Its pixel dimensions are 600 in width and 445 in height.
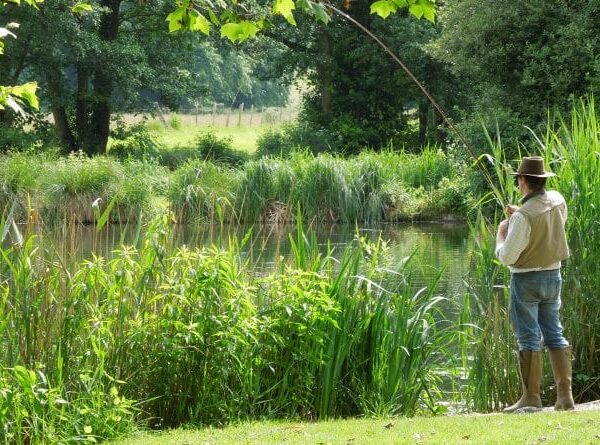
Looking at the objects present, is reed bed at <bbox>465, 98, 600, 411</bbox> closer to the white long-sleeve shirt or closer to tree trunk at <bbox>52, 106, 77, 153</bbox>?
the white long-sleeve shirt

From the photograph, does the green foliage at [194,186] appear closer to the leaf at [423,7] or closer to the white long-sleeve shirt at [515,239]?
the white long-sleeve shirt at [515,239]

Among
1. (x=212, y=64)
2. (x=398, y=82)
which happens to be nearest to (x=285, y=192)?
(x=398, y=82)

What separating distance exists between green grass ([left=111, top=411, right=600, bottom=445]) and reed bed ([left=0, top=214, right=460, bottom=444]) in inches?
17.1

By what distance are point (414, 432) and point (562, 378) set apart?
1338 millimetres

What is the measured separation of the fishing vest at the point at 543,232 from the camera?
6949 millimetres

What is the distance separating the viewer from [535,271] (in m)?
7.09

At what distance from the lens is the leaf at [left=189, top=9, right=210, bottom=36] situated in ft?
18.2

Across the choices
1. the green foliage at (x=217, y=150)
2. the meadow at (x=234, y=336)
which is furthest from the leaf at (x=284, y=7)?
the green foliage at (x=217, y=150)

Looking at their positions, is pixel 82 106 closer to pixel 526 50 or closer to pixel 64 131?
pixel 64 131

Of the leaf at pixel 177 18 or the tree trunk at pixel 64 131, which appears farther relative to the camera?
the tree trunk at pixel 64 131

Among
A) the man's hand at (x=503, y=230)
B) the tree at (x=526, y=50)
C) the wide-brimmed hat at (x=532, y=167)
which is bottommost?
the man's hand at (x=503, y=230)

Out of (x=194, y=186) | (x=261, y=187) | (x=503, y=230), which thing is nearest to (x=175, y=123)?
(x=261, y=187)

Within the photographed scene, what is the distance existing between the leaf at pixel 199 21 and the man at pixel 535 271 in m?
2.41

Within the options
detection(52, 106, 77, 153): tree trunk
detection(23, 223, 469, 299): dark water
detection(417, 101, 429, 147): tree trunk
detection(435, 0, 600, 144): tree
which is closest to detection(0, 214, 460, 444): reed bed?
detection(23, 223, 469, 299): dark water
